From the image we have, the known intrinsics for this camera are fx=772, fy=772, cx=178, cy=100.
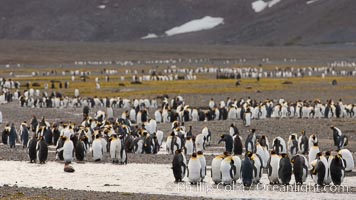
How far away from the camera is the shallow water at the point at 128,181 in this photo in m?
15.6

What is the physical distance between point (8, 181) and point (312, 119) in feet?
53.8

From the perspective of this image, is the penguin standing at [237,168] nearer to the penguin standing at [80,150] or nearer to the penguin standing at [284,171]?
the penguin standing at [284,171]

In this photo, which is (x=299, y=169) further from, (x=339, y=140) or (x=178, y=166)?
(x=339, y=140)

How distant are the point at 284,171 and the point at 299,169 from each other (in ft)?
1.09

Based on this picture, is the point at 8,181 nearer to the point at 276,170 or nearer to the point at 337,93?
the point at 276,170

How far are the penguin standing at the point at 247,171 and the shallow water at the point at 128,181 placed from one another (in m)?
0.17

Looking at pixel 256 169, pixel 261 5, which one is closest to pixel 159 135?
pixel 256 169

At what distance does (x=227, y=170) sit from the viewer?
54.4 ft

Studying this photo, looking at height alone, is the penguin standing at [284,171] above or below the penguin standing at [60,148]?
below

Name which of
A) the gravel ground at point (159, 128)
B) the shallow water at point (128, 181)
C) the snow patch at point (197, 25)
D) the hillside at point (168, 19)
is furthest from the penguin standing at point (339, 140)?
the snow patch at point (197, 25)

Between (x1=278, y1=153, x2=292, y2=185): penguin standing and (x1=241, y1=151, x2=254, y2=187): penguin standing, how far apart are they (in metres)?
0.66

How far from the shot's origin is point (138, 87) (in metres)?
51.6

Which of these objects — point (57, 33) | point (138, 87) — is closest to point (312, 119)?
point (138, 87)

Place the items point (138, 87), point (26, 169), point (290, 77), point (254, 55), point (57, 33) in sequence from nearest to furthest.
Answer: point (26, 169) → point (138, 87) → point (290, 77) → point (254, 55) → point (57, 33)
